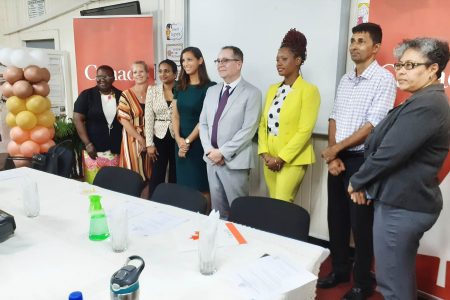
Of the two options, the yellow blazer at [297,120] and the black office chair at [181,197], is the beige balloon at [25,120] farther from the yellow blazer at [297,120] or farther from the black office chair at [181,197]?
the yellow blazer at [297,120]

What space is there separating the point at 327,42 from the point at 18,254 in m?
2.31

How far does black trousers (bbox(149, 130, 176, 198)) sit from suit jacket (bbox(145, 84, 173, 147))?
6 cm

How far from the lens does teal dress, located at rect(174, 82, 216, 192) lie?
273cm

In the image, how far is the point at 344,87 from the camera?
7.25 feet

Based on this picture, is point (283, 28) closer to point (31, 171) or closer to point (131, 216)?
point (131, 216)

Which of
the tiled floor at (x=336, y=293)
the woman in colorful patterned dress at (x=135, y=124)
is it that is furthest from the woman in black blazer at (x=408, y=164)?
the woman in colorful patterned dress at (x=135, y=124)

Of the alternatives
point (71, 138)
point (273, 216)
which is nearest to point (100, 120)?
point (71, 138)

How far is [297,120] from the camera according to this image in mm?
2357

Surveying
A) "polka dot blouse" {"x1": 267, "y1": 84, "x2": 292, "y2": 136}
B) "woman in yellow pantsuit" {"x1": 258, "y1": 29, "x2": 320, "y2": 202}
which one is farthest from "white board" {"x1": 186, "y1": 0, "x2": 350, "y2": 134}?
"polka dot blouse" {"x1": 267, "y1": 84, "x2": 292, "y2": 136}

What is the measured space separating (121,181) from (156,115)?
910 mm

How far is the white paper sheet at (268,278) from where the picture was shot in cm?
108

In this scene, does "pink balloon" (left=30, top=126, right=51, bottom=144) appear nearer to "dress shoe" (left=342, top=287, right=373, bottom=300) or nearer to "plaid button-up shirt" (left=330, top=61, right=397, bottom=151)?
"plaid button-up shirt" (left=330, top=61, right=397, bottom=151)

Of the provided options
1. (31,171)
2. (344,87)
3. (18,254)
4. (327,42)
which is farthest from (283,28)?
(18,254)

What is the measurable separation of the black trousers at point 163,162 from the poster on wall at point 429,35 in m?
1.78
